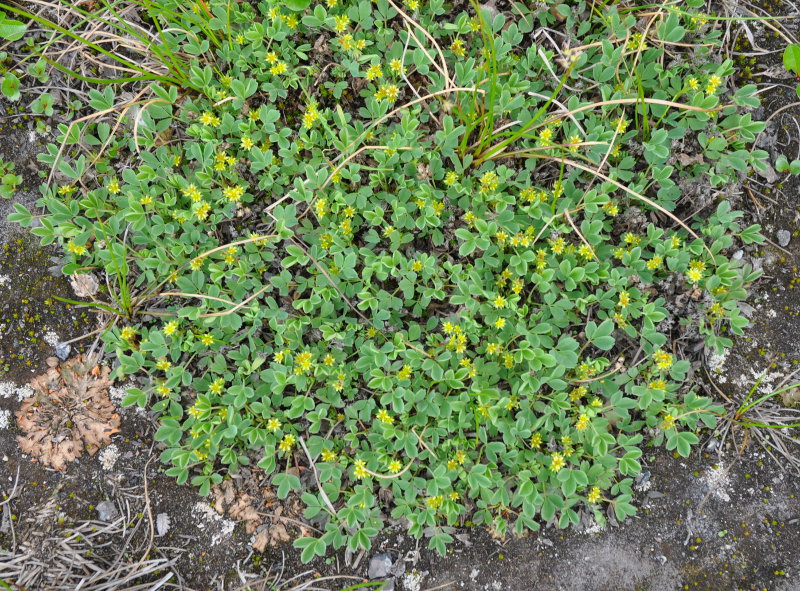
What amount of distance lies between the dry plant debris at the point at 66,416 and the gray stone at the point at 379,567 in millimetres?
1667

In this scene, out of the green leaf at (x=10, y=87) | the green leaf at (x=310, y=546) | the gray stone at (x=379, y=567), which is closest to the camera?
the green leaf at (x=310, y=546)

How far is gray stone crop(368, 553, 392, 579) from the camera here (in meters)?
2.98

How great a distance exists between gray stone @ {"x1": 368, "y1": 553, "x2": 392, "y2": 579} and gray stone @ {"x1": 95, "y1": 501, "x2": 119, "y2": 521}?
1.48m

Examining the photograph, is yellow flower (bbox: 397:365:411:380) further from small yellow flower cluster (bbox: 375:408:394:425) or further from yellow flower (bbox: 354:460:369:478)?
yellow flower (bbox: 354:460:369:478)

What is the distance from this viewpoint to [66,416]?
3.09 meters

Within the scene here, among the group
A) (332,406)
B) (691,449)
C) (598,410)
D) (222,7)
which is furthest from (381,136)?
(691,449)

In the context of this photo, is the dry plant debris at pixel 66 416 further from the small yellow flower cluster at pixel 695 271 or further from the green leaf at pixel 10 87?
the small yellow flower cluster at pixel 695 271

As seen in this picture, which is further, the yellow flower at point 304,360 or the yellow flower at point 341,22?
the yellow flower at point 341,22

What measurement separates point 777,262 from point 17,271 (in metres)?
4.57

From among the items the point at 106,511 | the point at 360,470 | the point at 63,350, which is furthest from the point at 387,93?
the point at 106,511

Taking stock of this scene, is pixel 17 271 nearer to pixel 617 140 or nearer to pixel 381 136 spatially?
pixel 381 136

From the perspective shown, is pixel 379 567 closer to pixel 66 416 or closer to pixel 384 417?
pixel 384 417

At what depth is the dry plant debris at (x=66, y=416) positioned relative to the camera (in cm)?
307

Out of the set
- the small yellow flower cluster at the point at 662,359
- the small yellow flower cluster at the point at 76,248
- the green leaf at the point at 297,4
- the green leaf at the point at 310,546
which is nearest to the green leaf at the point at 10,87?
the small yellow flower cluster at the point at 76,248
